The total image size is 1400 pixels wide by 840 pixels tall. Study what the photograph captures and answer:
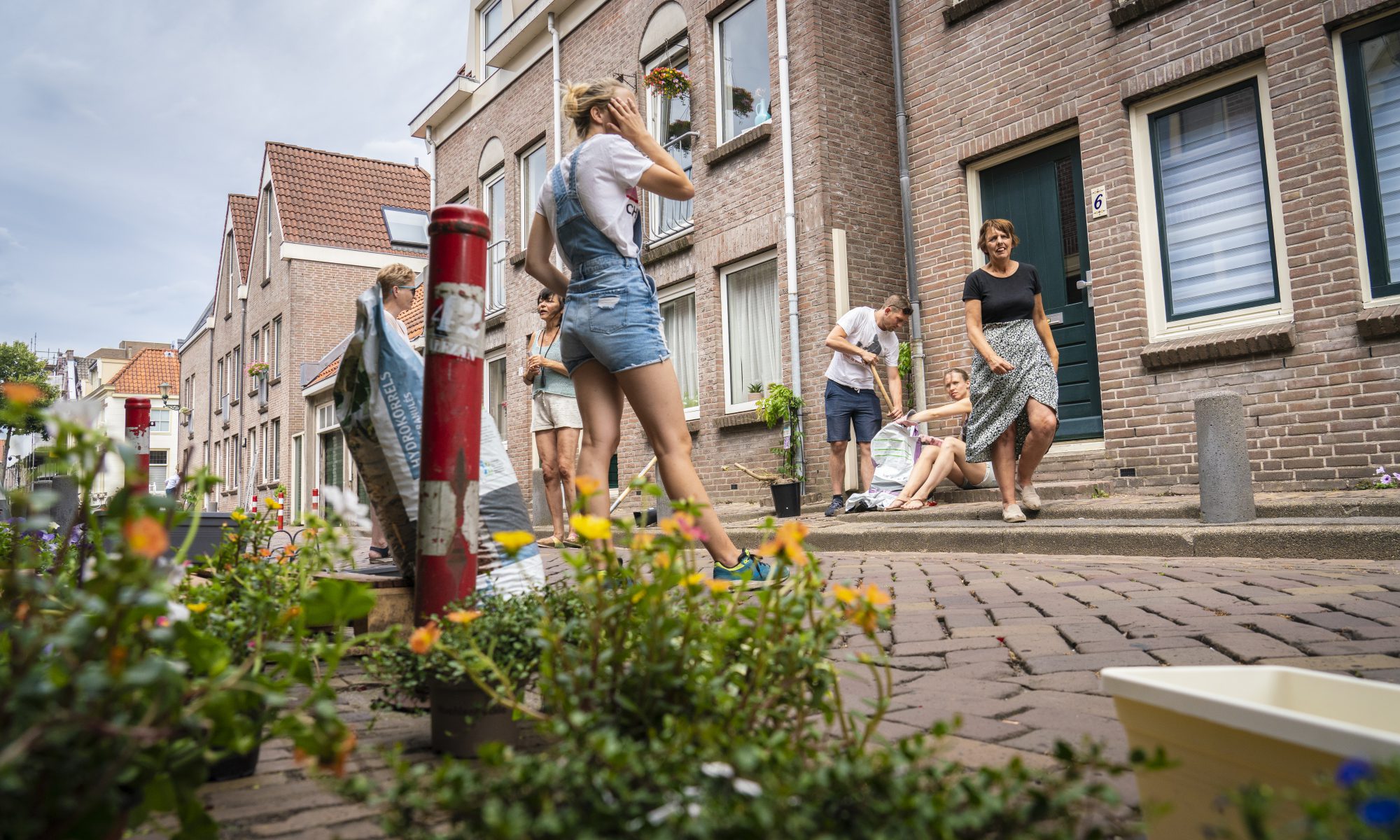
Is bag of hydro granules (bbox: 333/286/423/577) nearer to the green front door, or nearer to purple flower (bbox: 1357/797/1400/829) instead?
purple flower (bbox: 1357/797/1400/829)

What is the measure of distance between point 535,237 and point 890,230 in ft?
23.6

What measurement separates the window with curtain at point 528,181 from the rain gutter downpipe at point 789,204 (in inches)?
256

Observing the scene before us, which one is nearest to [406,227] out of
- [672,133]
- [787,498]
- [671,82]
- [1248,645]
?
[672,133]

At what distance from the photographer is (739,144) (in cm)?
1080

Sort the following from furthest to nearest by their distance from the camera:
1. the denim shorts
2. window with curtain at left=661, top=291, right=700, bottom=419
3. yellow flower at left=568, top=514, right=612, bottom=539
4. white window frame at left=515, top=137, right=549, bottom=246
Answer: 1. white window frame at left=515, top=137, right=549, bottom=246
2. window with curtain at left=661, top=291, right=700, bottom=419
3. the denim shorts
4. yellow flower at left=568, top=514, right=612, bottom=539

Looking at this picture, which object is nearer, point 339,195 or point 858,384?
point 858,384

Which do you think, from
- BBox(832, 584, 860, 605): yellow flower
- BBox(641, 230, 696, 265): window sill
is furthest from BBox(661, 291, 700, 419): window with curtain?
BBox(832, 584, 860, 605): yellow flower

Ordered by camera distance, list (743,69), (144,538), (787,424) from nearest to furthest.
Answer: (144,538), (787,424), (743,69)

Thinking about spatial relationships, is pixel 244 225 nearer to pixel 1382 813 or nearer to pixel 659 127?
pixel 659 127

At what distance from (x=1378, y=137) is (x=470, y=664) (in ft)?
24.9

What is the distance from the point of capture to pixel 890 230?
10328mm

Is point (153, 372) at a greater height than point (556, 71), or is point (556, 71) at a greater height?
point (153, 372)

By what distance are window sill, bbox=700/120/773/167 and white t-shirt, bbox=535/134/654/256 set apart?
24.3 ft

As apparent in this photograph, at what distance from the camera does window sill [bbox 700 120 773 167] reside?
34.3ft
